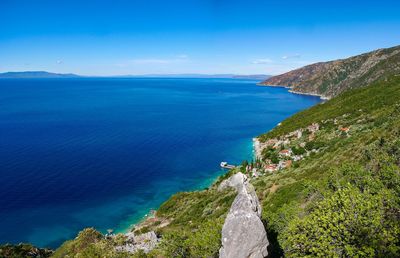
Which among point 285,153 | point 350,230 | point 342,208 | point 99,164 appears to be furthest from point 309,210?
point 99,164

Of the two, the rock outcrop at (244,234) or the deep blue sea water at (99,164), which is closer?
the rock outcrop at (244,234)

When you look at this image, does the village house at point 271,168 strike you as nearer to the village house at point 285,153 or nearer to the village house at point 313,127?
the village house at point 285,153

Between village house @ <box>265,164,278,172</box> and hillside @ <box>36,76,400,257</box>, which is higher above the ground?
hillside @ <box>36,76,400,257</box>

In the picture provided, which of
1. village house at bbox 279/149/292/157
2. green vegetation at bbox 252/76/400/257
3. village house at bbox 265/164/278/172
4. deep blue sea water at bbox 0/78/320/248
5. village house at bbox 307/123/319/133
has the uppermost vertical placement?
green vegetation at bbox 252/76/400/257

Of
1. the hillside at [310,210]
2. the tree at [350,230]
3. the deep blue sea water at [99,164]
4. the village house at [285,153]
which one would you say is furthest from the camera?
the village house at [285,153]

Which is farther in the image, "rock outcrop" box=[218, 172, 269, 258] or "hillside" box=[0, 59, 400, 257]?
"hillside" box=[0, 59, 400, 257]

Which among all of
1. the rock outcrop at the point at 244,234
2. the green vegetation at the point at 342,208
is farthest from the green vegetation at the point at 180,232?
the green vegetation at the point at 342,208

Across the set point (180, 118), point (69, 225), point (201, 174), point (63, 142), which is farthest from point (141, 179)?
point (180, 118)

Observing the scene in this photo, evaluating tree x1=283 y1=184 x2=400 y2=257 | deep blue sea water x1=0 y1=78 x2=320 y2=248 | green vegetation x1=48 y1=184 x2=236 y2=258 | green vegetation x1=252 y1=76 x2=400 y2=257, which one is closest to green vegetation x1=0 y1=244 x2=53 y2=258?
green vegetation x1=48 y1=184 x2=236 y2=258

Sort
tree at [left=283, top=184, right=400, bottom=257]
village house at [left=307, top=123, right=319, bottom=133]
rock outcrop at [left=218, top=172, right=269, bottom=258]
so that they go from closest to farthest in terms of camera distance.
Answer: rock outcrop at [left=218, top=172, right=269, bottom=258] → tree at [left=283, top=184, right=400, bottom=257] → village house at [left=307, top=123, right=319, bottom=133]

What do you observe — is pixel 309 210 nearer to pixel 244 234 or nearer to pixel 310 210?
pixel 310 210

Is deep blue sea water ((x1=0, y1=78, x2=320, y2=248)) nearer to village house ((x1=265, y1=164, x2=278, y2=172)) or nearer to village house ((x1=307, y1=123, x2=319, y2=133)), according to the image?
village house ((x1=265, y1=164, x2=278, y2=172))
